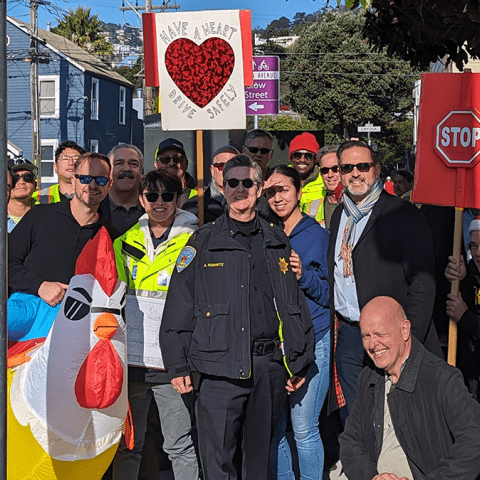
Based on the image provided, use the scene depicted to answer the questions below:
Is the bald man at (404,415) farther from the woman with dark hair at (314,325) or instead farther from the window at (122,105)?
the window at (122,105)

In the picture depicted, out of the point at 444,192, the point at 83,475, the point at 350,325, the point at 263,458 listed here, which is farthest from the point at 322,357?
the point at 83,475

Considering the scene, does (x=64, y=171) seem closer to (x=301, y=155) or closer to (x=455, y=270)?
(x=301, y=155)

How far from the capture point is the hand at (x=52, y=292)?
4105 mm

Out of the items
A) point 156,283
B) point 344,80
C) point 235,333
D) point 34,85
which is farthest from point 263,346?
point 344,80

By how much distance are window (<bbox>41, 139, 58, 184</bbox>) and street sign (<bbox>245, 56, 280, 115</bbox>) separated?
27247 mm

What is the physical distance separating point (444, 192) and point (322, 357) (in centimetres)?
129

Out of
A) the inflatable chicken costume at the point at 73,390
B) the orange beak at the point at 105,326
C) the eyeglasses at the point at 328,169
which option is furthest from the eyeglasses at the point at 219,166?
the orange beak at the point at 105,326

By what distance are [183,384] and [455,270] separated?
71.3 inches

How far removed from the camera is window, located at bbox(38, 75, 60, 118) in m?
38.6

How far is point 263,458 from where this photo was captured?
4.48 meters

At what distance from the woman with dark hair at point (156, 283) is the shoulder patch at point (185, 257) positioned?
0.89ft

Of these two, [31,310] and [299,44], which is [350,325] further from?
[299,44]

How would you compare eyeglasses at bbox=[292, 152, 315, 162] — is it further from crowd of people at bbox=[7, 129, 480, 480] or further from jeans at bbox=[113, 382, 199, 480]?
jeans at bbox=[113, 382, 199, 480]

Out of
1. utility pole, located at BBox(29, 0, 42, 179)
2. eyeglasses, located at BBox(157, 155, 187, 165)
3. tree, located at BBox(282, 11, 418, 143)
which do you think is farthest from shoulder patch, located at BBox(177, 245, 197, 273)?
tree, located at BBox(282, 11, 418, 143)
